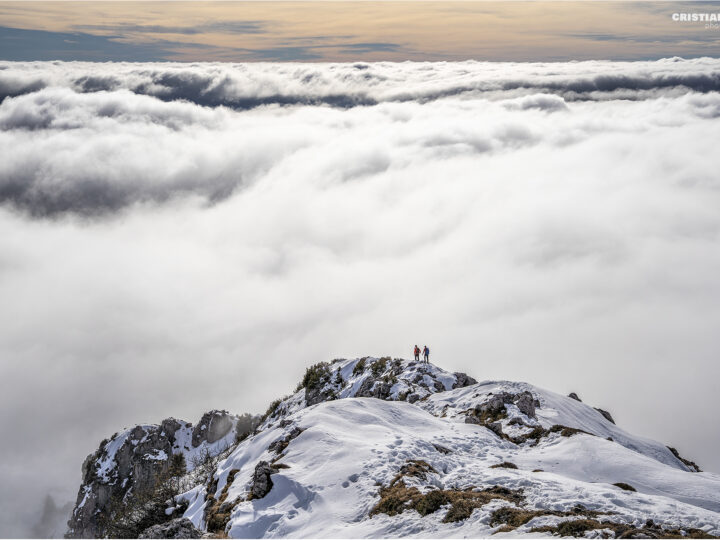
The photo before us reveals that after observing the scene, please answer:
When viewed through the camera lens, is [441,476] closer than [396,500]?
No

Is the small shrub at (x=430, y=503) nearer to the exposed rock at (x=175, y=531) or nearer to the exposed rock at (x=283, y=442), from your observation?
the exposed rock at (x=175, y=531)

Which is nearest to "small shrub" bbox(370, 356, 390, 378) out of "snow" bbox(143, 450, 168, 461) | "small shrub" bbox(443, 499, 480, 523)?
"small shrub" bbox(443, 499, 480, 523)

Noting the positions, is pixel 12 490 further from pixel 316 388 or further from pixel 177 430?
pixel 316 388

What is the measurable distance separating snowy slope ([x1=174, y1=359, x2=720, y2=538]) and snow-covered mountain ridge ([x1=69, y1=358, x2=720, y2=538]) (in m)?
0.08

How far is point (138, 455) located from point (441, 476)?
285 ft

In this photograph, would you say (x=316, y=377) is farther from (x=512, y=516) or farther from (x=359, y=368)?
(x=512, y=516)

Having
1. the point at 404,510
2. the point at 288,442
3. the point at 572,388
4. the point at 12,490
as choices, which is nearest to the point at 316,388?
the point at 288,442

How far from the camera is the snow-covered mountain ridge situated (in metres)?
20.6

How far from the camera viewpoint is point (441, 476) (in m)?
27.3

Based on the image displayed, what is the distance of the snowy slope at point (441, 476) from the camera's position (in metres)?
21.2

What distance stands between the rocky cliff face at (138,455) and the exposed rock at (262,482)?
6283cm

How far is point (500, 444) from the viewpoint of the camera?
33.5 metres

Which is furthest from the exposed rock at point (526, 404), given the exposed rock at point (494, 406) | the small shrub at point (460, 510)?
the small shrub at point (460, 510)

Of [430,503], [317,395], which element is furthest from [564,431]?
[317,395]
